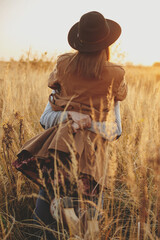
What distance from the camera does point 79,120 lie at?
4.00 feet

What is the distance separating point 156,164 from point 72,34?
0.94 m

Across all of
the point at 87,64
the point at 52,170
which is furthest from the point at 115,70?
the point at 52,170

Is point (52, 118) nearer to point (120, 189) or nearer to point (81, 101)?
point (81, 101)

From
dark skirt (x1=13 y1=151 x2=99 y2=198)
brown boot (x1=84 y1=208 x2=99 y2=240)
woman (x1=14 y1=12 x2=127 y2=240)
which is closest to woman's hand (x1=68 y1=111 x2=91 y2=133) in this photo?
woman (x1=14 y1=12 x2=127 y2=240)

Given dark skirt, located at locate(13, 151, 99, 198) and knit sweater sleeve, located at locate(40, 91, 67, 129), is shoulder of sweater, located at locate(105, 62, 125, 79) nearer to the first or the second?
knit sweater sleeve, located at locate(40, 91, 67, 129)

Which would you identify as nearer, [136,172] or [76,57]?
[76,57]

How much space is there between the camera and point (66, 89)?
134cm

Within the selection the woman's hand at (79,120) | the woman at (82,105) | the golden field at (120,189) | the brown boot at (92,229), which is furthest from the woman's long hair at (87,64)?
the brown boot at (92,229)

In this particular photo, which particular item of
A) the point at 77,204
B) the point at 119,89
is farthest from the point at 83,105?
the point at 77,204

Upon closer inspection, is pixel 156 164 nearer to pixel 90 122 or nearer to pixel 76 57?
pixel 90 122

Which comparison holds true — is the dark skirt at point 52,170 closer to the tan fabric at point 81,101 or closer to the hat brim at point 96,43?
the tan fabric at point 81,101

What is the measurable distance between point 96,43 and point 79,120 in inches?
17.8

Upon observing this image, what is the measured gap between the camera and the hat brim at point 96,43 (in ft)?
4.04

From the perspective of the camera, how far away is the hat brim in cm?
123
